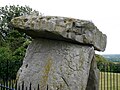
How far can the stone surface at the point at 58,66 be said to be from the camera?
5.34 metres

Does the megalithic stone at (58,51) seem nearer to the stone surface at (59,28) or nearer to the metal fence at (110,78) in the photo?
the stone surface at (59,28)

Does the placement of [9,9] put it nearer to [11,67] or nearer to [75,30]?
[11,67]

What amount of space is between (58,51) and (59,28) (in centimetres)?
55

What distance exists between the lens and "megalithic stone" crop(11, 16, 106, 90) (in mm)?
5141

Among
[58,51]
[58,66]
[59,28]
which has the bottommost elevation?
[58,66]

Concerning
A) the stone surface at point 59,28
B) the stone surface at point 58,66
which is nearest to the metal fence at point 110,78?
the stone surface at point 58,66

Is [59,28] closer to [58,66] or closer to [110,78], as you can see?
[58,66]

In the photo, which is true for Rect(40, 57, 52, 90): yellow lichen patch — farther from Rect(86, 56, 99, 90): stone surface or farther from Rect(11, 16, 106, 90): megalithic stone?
Rect(86, 56, 99, 90): stone surface

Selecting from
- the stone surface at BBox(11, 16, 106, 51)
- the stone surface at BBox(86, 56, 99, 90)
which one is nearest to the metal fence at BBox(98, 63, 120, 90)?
the stone surface at BBox(86, 56, 99, 90)

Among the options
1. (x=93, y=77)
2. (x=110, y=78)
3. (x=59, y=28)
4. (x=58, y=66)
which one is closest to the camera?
(x=59, y=28)

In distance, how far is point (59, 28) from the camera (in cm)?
505

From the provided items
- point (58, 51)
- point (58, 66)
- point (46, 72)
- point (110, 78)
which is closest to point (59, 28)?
point (58, 51)

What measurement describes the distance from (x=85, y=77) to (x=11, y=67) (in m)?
3.46

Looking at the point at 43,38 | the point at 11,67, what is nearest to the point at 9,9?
the point at 11,67
